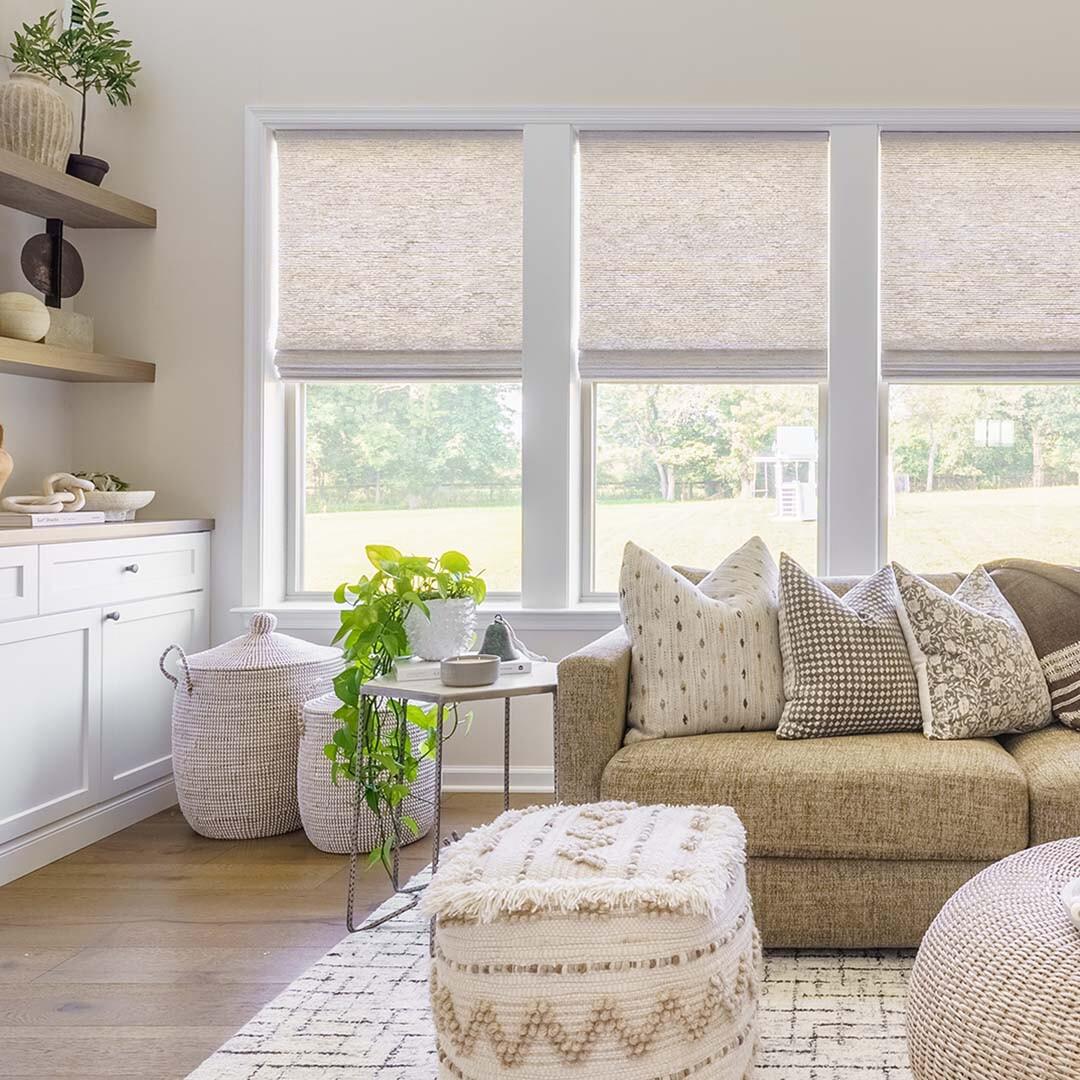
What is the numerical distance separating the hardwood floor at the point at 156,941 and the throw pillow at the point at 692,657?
2.96ft

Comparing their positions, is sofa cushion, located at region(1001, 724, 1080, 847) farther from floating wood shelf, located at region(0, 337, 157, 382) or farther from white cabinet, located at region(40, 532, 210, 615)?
floating wood shelf, located at region(0, 337, 157, 382)

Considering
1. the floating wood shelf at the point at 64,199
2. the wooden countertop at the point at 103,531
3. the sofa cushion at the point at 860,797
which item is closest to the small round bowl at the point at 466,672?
the sofa cushion at the point at 860,797

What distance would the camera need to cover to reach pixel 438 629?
2713mm

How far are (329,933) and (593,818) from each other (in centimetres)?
97

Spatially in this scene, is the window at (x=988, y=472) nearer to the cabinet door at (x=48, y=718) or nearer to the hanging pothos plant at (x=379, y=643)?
the hanging pothos plant at (x=379, y=643)

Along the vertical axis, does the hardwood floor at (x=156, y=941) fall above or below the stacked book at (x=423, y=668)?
below

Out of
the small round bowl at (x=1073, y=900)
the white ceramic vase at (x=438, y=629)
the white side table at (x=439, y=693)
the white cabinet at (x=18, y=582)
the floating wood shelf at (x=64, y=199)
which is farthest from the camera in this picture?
the floating wood shelf at (x=64, y=199)

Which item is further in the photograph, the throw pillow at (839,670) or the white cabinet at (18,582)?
the white cabinet at (18,582)

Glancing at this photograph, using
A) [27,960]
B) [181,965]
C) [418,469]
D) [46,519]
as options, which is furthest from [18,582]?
[418,469]

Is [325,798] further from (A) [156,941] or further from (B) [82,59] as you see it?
(B) [82,59]

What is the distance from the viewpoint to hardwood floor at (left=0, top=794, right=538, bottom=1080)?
2070 millimetres

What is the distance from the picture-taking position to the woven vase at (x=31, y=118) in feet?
11.3

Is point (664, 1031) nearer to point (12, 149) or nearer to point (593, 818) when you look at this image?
point (593, 818)

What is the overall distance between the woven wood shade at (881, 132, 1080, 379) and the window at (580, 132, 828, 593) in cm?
28
